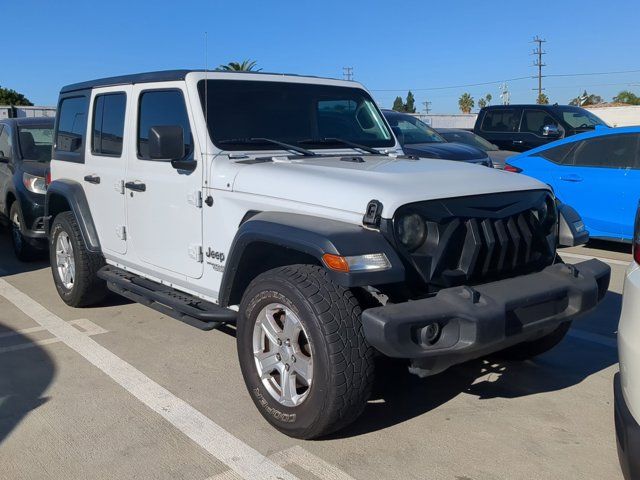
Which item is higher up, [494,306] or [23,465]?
[494,306]

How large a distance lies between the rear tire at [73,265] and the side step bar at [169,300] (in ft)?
0.74

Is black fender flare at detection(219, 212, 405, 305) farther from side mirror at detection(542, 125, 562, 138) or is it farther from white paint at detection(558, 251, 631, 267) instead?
side mirror at detection(542, 125, 562, 138)

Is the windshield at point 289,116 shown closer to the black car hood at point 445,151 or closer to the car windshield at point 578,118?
the black car hood at point 445,151

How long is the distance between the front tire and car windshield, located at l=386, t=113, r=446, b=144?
773cm

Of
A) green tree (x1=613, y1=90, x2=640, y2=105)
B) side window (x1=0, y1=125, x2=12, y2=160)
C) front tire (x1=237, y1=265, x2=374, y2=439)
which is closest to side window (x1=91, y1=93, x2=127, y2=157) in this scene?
front tire (x1=237, y1=265, x2=374, y2=439)

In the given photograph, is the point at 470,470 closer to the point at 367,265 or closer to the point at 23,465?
the point at 367,265

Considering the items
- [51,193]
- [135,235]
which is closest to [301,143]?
[135,235]

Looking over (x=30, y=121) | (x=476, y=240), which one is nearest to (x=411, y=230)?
(x=476, y=240)

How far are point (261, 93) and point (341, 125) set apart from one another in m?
0.66

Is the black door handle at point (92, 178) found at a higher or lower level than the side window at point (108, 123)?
lower

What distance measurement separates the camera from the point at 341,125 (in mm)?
4879

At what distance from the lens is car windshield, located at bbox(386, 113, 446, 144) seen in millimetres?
11070

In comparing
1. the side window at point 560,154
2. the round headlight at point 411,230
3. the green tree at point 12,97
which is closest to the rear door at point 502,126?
the side window at point 560,154

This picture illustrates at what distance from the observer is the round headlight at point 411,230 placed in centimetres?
324
